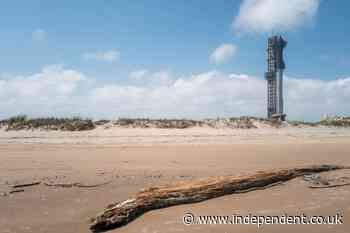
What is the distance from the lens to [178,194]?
5.01 meters

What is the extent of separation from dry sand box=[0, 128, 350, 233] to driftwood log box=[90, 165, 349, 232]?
0.39 ft

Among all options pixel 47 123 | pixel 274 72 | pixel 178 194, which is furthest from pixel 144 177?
pixel 274 72

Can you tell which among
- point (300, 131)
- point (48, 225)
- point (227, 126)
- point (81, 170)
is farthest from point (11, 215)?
point (300, 131)

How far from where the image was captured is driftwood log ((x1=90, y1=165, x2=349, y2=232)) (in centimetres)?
452

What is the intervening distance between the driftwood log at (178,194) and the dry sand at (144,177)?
0.12 meters

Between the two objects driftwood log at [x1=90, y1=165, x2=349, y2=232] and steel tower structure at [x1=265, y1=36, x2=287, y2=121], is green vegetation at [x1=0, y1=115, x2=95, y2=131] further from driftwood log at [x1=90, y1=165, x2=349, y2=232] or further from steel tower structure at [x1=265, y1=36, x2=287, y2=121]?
steel tower structure at [x1=265, y1=36, x2=287, y2=121]

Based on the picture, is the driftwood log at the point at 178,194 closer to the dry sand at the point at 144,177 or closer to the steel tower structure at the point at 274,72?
the dry sand at the point at 144,177

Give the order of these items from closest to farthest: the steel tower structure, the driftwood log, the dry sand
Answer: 1. the driftwood log
2. the dry sand
3. the steel tower structure

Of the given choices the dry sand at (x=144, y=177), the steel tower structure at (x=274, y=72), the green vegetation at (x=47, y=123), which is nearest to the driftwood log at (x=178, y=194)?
the dry sand at (x=144, y=177)

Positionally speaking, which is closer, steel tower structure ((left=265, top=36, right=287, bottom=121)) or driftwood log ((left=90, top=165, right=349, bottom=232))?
driftwood log ((left=90, top=165, right=349, bottom=232))

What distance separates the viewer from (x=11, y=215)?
5.34 meters

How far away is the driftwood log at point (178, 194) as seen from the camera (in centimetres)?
452

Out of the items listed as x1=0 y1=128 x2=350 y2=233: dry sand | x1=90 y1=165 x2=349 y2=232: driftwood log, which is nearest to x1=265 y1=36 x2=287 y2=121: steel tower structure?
x1=0 y1=128 x2=350 y2=233: dry sand

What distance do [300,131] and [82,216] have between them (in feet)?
52.8
